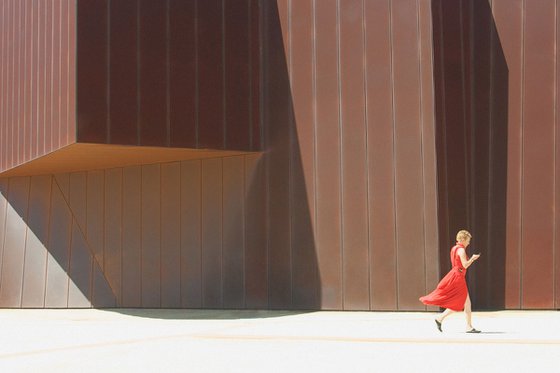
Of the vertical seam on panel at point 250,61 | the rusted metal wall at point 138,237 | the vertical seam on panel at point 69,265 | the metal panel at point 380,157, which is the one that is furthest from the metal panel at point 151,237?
the metal panel at point 380,157

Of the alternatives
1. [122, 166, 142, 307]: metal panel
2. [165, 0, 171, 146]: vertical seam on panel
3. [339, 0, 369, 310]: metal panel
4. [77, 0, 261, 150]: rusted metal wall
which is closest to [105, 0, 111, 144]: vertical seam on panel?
[77, 0, 261, 150]: rusted metal wall

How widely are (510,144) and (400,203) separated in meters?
2.26

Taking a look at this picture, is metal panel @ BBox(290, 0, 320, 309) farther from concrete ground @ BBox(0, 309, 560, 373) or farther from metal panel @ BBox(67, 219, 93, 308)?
metal panel @ BBox(67, 219, 93, 308)

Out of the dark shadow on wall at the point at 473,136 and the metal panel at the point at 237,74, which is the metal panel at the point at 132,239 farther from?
the dark shadow on wall at the point at 473,136

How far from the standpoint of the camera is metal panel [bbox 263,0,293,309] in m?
16.3

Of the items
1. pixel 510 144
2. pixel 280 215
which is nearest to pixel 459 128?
pixel 510 144

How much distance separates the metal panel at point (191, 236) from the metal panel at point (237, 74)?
A: 4.88 ft

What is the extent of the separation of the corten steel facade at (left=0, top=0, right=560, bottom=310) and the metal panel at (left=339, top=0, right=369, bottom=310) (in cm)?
3

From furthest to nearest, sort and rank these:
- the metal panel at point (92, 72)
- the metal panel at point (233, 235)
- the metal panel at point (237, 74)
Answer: the metal panel at point (233, 235) < the metal panel at point (237, 74) < the metal panel at point (92, 72)

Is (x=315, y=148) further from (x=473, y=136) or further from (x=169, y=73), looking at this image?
(x=169, y=73)

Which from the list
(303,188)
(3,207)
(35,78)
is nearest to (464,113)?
(303,188)

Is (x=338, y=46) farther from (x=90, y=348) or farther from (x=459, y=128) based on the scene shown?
(x=90, y=348)

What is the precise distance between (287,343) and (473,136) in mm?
6564

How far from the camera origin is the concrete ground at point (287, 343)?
341 inches
